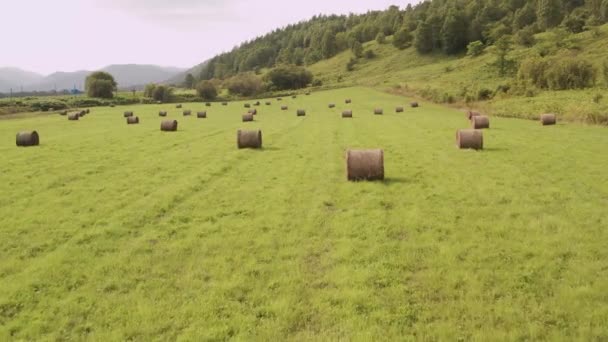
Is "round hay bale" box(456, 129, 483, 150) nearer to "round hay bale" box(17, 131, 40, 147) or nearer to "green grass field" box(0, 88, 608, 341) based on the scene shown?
"green grass field" box(0, 88, 608, 341)

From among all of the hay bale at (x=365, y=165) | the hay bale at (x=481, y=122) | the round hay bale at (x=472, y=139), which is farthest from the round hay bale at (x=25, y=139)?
the hay bale at (x=481, y=122)

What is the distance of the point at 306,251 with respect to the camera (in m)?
10.4

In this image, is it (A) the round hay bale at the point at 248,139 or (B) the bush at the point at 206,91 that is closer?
(A) the round hay bale at the point at 248,139

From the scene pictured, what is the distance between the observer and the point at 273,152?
972 inches

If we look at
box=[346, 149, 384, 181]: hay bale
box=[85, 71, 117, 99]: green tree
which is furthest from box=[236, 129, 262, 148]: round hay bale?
box=[85, 71, 117, 99]: green tree

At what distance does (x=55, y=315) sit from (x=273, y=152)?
57.2ft

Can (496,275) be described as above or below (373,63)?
below

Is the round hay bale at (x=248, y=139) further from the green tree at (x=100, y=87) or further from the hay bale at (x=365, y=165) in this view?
the green tree at (x=100, y=87)

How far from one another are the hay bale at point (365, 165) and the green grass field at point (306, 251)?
0.55m

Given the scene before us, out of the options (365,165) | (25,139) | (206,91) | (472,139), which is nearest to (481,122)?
(472,139)

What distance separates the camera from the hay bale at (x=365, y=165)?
16938mm

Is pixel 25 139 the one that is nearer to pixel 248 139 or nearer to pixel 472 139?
pixel 248 139

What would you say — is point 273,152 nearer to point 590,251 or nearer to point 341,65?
point 590,251

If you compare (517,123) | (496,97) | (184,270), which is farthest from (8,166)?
(496,97)
